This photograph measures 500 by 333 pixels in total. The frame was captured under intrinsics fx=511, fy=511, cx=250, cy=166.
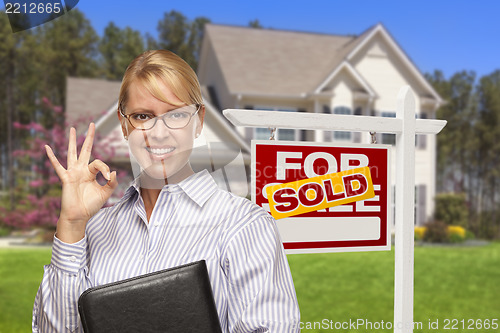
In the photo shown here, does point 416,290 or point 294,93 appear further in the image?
point 294,93

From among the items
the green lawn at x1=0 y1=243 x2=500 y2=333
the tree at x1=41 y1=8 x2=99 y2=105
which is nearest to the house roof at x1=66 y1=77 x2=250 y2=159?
the green lawn at x1=0 y1=243 x2=500 y2=333

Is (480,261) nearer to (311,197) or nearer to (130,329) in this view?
(311,197)

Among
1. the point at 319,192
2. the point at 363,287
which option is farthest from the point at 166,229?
the point at 363,287

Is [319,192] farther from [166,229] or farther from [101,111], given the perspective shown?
[101,111]

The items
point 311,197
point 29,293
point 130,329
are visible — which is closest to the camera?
point 130,329

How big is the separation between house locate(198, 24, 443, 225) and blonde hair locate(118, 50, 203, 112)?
50.9 ft

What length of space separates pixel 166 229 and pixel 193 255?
131mm

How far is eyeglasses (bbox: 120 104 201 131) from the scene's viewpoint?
5.23ft

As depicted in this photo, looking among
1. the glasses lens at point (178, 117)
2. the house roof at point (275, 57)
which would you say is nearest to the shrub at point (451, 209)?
the house roof at point (275, 57)

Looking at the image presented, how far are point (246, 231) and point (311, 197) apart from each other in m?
1.25

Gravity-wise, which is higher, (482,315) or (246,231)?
(246,231)

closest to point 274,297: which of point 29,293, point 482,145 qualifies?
point 29,293

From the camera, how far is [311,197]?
279 cm

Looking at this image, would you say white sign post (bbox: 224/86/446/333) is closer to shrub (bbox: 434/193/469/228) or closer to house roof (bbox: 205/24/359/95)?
house roof (bbox: 205/24/359/95)
